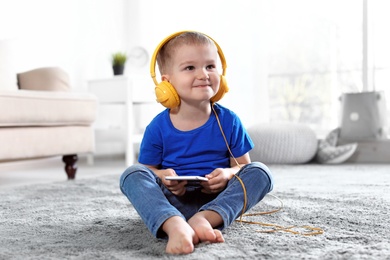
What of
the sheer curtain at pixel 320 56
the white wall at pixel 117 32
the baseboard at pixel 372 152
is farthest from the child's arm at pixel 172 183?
the sheer curtain at pixel 320 56

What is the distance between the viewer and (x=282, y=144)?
2762mm

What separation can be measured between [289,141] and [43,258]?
6.78ft

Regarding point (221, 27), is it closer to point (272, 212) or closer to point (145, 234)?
point (272, 212)

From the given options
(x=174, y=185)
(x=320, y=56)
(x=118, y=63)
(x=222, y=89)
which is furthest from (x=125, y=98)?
(x=174, y=185)

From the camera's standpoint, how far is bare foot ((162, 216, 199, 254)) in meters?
0.87

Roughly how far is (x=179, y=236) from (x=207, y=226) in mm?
81

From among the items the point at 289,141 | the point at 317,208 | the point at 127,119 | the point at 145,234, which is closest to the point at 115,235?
the point at 145,234

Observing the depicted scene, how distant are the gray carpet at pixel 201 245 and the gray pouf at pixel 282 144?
30.6 inches

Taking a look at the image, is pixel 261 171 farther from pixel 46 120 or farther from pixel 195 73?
pixel 46 120

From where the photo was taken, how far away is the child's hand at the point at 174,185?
1.07 m

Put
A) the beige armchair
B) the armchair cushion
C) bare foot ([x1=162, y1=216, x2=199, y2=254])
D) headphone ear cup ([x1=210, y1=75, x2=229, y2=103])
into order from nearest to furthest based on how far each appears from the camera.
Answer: bare foot ([x1=162, y1=216, x2=199, y2=254]) → headphone ear cup ([x1=210, y1=75, x2=229, y2=103]) → the beige armchair → the armchair cushion

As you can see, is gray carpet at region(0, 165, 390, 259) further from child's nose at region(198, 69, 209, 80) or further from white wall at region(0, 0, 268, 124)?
white wall at region(0, 0, 268, 124)

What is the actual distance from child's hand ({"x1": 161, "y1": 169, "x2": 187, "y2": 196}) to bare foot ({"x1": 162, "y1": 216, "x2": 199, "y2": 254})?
0.45 feet

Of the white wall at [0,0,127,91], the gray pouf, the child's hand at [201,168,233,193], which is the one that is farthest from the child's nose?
the white wall at [0,0,127,91]
